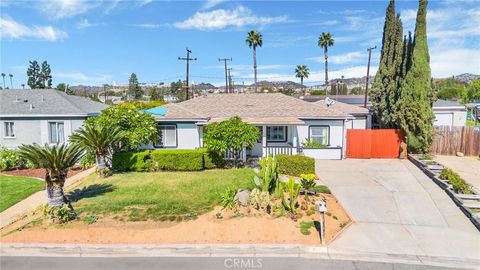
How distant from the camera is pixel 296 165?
15.1 metres

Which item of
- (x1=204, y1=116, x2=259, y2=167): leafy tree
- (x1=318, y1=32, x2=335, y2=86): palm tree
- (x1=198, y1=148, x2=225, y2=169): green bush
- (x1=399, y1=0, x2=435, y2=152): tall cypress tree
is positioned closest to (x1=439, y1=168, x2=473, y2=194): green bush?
(x1=399, y1=0, x2=435, y2=152): tall cypress tree

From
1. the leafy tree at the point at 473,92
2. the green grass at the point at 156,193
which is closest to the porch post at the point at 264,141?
the green grass at the point at 156,193

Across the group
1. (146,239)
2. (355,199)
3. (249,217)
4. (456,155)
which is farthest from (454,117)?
(146,239)

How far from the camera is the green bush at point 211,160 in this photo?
1691 centimetres

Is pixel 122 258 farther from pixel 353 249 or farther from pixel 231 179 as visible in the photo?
pixel 231 179

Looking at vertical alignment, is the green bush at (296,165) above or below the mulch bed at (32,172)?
above

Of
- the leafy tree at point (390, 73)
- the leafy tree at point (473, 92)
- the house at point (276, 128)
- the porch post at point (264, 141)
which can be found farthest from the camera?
the leafy tree at point (473, 92)

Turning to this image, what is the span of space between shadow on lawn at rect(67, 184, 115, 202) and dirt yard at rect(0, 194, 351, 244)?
2.74 m

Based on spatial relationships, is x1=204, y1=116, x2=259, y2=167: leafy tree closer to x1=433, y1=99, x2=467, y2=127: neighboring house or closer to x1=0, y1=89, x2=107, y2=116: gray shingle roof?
x1=0, y1=89, x2=107, y2=116: gray shingle roof

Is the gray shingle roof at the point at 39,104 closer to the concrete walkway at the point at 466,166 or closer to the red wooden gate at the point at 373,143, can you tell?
the red wooden gate at the point at 373,143

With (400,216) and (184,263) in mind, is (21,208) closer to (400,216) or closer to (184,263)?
(184,263)

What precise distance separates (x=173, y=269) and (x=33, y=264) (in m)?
3.68

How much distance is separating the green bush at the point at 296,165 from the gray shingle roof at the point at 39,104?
14.3m

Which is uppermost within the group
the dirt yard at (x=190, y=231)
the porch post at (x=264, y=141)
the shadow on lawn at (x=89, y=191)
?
the porch post at (x=264, y=141)
